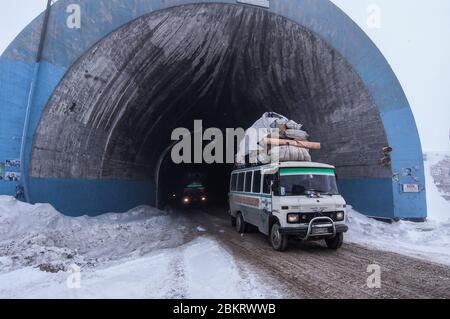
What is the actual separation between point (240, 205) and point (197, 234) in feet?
6.85

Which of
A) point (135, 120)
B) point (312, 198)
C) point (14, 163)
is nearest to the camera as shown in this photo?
point (312, 198)

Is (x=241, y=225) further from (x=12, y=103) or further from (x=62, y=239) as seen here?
(x=12, y=103)

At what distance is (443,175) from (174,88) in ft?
141

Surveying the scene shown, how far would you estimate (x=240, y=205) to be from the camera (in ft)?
40.9

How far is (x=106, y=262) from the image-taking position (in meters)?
7.70

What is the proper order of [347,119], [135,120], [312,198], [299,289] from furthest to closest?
1. [135,120]
2. [347,119]
3. [312,198]
4. [299,289]

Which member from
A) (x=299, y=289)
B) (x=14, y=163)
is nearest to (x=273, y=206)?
(x=299, y=289)

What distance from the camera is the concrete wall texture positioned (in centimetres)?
1058

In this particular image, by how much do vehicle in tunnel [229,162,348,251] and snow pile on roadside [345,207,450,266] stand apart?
2.02m

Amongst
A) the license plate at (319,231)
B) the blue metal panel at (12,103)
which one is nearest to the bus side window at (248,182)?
the license plate at (319,231)

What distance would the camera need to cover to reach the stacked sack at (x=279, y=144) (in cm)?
957

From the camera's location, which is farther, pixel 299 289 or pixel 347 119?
pixel 347 119

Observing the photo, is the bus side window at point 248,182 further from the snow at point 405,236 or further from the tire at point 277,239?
the snow at point 405,236

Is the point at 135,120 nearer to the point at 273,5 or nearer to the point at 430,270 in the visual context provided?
the point at 273,5
